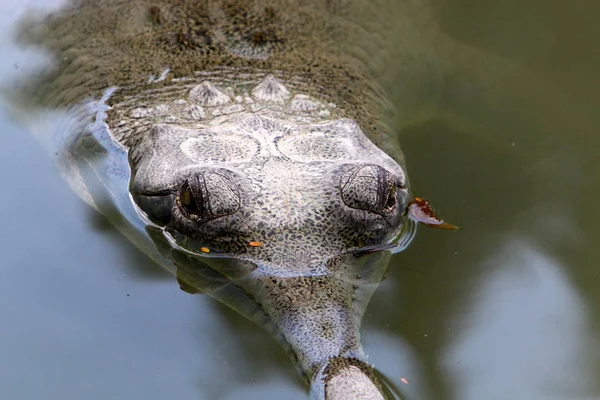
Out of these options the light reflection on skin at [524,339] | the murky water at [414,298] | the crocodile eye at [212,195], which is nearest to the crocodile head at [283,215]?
the crocodile eye at [212,195]

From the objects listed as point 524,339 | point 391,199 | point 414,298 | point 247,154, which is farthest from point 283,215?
point 524,339

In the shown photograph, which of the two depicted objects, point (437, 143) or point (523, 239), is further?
point (437, 143)

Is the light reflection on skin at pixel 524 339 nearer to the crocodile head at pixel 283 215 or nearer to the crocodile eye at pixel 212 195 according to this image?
the crocodile head at pixel 283 215

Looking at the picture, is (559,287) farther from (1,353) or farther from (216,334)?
(1,353)

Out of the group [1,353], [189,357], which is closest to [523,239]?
[189,357]

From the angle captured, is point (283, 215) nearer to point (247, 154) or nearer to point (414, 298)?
point (247, 154)

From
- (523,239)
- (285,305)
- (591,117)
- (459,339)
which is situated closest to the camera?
(285,305)
